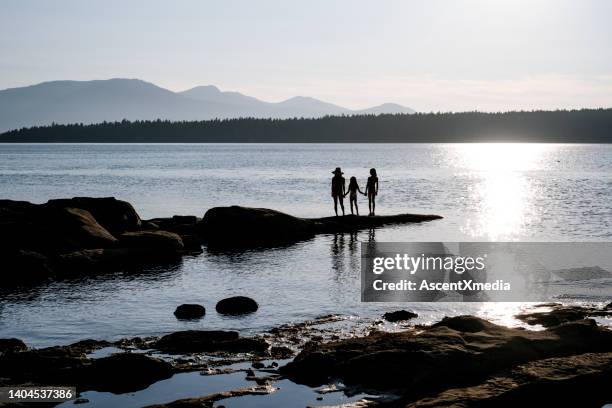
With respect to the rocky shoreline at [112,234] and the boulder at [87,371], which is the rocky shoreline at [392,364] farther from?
the rocky shoreline at [112,234]

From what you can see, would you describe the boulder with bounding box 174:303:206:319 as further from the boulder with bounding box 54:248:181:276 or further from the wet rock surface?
the wet rock surface

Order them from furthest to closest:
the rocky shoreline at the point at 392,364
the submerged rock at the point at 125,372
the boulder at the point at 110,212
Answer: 1. the boulder at the point at 110,212
2. the submerged rock at the point at 125,372
3. the rocky shoreline at the point at 392,364

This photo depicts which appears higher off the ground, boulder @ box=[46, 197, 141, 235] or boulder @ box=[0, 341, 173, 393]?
boulder @ box=[46, 197, 141, 235]

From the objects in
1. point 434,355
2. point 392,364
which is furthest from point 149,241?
point 434,355

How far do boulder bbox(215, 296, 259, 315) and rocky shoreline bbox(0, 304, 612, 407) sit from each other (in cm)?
289

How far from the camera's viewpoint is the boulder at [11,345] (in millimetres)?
14841

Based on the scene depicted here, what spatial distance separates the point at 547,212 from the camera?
1868 inches

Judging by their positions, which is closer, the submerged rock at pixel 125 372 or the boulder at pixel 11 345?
the submerged rock at pixel 125 372

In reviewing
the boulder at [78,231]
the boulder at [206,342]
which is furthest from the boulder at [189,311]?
the boulder at [78,231]

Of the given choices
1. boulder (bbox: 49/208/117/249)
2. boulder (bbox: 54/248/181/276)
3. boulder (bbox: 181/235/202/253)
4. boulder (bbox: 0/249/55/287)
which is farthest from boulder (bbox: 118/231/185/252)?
boulder (bbox: 0/249/55/287)

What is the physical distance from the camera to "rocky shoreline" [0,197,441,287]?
24.9 metres

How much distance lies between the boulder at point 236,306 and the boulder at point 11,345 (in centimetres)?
497

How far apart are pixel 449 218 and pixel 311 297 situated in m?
22.9

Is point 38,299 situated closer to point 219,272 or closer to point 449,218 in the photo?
point 219,272
